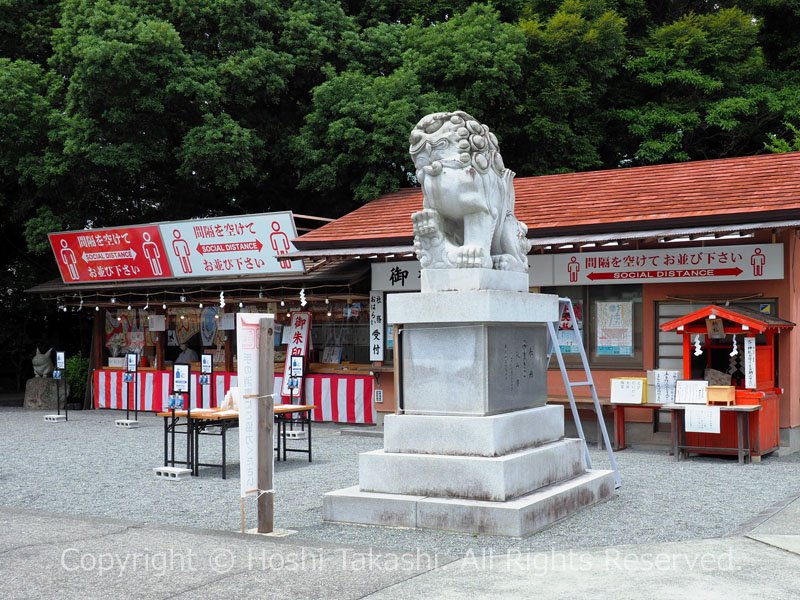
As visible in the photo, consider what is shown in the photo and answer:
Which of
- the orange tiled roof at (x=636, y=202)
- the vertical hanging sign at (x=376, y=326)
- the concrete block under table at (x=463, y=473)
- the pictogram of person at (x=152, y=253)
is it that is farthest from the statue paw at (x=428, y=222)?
the pictogram of person at (x=152, y=253)

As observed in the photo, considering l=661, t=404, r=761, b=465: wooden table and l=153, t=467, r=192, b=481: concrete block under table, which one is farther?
l=661, t=404, r=761, b=465: wooden table

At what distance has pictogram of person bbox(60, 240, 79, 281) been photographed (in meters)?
20.6

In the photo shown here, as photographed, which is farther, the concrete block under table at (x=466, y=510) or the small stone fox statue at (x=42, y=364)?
the small stone fox statue at (x=42, y=364)

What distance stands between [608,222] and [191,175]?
10.9m

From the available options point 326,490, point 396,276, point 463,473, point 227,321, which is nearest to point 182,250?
point 227,321

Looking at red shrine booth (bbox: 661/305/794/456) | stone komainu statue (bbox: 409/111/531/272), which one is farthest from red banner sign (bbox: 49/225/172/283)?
stone komainu statue (bbox: 409/111/531/272)

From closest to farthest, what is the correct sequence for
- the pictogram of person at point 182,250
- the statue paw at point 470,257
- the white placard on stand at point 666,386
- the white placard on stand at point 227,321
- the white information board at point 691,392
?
the statue paw at point 470,257, the white information board at point 691,392, the white placard on stand at point 666,386, the pictogram of person at point 182,250, the white placard on stand at point 227,321

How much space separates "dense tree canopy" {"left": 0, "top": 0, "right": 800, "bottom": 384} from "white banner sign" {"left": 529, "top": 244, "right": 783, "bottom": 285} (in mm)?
5859

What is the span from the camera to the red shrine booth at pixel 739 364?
39.2 feet

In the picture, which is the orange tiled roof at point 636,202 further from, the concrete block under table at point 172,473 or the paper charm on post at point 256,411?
the paper charm on post at point 256,411

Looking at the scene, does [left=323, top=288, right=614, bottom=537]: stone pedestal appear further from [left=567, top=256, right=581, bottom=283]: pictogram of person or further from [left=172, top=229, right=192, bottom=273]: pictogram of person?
[left=172, top=229, right=192, bottom=273]: pictogram of person

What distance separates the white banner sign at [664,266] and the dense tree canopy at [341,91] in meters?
5.86

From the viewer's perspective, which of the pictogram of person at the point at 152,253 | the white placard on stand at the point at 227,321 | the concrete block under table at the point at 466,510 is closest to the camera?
the concrete block under table at the point at 466,510

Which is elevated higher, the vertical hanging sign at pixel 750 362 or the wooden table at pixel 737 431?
the vertical hanging sign at pixel 750 362
